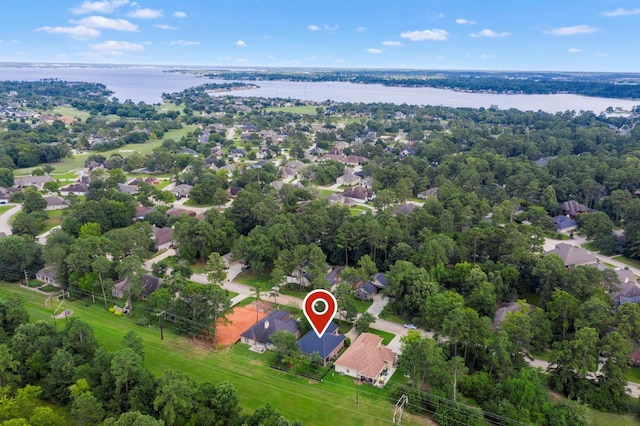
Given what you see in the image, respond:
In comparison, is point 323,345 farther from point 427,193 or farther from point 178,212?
point 427,193

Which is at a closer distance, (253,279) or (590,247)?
(253,279)

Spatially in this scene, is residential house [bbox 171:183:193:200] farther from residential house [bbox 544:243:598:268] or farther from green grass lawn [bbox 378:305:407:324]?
residential house [bbox 544:243:598:268]

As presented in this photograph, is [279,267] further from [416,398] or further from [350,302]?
[416,398]

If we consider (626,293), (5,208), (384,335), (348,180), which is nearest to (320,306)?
(384,335)

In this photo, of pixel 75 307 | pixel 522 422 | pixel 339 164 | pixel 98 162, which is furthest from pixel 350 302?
pixel 98 162

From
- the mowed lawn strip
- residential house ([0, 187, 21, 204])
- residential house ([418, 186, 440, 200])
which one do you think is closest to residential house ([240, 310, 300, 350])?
the mowed lawn strip

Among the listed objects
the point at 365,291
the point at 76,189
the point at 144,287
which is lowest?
the point at 365,291
